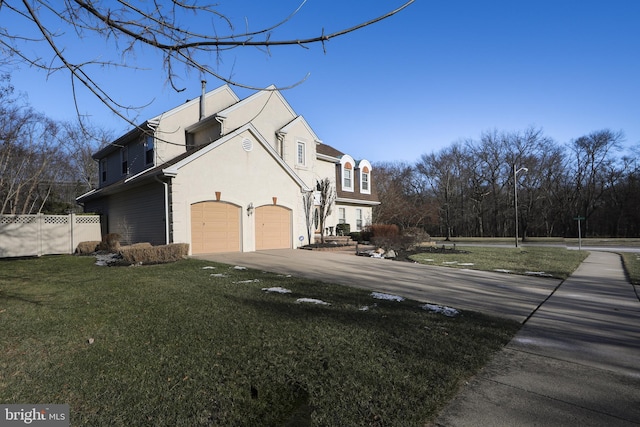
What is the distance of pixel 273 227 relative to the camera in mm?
16359

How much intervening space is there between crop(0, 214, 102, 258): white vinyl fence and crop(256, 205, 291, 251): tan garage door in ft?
30.1

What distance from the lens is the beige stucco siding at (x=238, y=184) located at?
520 inches

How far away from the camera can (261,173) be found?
15750 mm

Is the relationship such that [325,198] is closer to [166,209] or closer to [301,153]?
[301,153]

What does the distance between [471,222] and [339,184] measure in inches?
1139

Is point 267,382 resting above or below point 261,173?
below

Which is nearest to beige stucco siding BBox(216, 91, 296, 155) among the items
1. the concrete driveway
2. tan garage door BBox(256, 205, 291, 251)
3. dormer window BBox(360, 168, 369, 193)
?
tan garage door BBox(256, 205, 291, 251)

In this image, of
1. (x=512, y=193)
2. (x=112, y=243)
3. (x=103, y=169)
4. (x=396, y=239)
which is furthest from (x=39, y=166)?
(x=512, y=193)

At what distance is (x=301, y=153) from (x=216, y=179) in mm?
7741

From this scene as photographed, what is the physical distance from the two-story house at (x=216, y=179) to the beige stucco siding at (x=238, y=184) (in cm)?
4

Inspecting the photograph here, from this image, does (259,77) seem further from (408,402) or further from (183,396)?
(408,402)

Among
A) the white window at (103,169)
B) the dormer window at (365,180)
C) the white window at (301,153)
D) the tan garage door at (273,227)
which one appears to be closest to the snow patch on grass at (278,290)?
the tan garage door at (273,227)

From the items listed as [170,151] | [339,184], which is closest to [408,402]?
[170,151]

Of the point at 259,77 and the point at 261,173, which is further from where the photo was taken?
the point at 261,173
